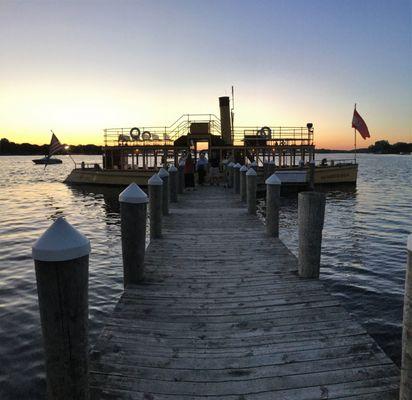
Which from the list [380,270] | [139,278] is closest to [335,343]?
[139,278]

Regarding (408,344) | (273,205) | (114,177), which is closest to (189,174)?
(273,205)

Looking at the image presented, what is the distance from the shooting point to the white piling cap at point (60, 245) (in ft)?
8.81

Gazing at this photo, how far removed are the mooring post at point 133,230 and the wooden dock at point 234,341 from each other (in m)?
0.26

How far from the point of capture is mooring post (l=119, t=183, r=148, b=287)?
214 inches

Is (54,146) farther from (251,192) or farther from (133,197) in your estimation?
(133,197)

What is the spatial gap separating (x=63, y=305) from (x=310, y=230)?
3729 mm

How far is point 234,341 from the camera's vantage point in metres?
3.99

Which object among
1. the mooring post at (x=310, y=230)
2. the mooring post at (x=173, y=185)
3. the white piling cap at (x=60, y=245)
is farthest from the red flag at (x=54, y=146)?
the white piling cap at (x=60, y=245)

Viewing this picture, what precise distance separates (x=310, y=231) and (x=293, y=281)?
0.73 m

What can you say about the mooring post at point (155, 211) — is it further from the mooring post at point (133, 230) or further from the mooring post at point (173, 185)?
the mooring post at point (173, 185)

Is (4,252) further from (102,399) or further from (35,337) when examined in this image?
(102,399)

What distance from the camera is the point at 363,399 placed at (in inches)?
121

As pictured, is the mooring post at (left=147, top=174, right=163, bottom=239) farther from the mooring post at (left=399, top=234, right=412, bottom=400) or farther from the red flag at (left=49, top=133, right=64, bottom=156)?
the red flag at (left=49, top=133, right=64, bottom=156)

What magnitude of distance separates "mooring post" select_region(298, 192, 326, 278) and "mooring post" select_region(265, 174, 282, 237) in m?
2.49
